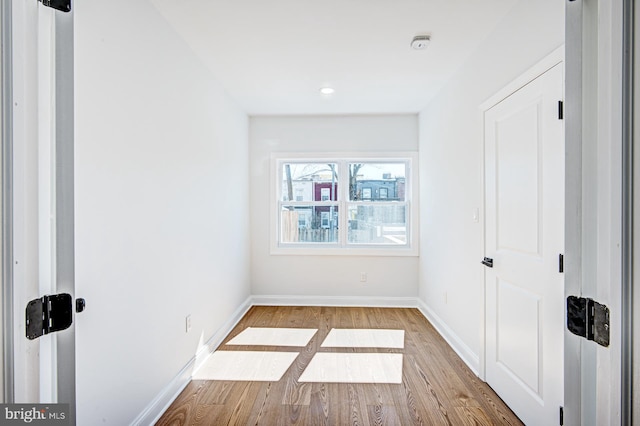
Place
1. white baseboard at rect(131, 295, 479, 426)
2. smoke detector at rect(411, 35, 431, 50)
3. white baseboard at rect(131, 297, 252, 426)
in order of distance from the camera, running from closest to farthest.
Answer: white baseboard at rect(131, 297, 252, 426), white baseboard at rect(131, 295, 479, 426), smoke detector at rect(411, 35, 431, 50)

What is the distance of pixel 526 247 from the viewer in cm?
183

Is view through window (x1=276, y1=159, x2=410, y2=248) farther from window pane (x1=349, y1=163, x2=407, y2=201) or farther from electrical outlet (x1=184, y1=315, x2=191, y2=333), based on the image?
electrical outlet (x1=184, y1=315, x2=191, y2=333)

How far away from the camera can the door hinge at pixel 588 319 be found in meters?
0.75

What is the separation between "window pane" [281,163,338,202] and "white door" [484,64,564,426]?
2.21 metres

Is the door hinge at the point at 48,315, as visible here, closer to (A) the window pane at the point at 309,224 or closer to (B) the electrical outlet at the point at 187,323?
(B) the electrical outlet at the point at 187,323

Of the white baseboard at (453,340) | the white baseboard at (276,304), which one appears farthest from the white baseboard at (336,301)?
the white baseboard at (453,340)

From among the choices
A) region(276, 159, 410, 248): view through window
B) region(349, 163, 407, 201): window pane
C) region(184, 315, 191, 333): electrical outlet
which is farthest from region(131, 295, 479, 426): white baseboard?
region(349, 163, 407, 201): window pane

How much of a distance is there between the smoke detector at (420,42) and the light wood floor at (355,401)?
2.52 meters

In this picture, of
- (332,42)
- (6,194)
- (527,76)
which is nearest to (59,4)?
(6,194)

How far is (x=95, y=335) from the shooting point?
1404mm

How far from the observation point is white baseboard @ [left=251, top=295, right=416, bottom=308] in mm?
4031

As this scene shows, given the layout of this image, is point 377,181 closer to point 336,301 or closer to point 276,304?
point 336,301

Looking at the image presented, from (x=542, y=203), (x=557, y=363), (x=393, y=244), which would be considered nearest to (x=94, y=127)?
(x=542, y=203)

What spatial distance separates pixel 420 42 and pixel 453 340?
8.41ft
